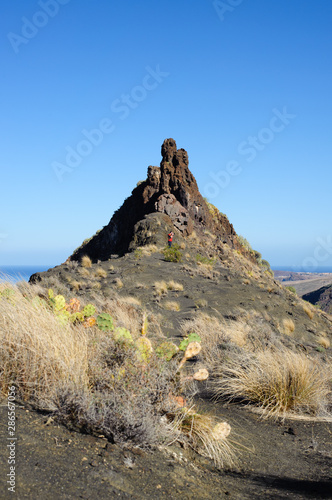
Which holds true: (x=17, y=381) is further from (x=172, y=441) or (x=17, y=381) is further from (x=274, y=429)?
(x=274, y=429)

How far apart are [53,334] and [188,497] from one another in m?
2.05

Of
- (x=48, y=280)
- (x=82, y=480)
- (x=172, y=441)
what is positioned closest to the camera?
(x=82, y=480)

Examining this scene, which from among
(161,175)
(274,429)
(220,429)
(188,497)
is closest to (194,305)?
(274,429)

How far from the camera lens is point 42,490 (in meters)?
2.61

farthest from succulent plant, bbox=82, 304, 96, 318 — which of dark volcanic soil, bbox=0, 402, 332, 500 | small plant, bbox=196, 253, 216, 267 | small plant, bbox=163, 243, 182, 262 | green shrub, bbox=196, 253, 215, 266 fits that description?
green shrub, bbox=196, 253, 215, 266

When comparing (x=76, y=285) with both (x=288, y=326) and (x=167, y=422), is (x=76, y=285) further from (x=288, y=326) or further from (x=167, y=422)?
(x=167, y=422)

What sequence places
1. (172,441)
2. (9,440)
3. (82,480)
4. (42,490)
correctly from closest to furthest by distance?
1. (42,490)
2. (82,480)
3. (9,440)
4. (172,441)

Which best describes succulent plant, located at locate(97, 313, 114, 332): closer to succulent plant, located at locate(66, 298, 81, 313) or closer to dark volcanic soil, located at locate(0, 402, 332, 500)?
succulent plant, located at locate(66, 298, 81, 313)

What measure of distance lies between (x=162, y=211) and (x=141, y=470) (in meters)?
26.7

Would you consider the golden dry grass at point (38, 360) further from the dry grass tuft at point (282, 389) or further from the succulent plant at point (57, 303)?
the dry grass tuft at point (282, 389)

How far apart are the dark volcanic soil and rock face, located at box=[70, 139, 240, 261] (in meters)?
22.3

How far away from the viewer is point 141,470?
10.4ft

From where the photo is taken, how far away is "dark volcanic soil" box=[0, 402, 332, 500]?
108 inches

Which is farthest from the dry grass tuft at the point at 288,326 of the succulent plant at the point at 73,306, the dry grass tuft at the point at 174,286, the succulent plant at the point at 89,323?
the succulent plant at the point at 89,323
